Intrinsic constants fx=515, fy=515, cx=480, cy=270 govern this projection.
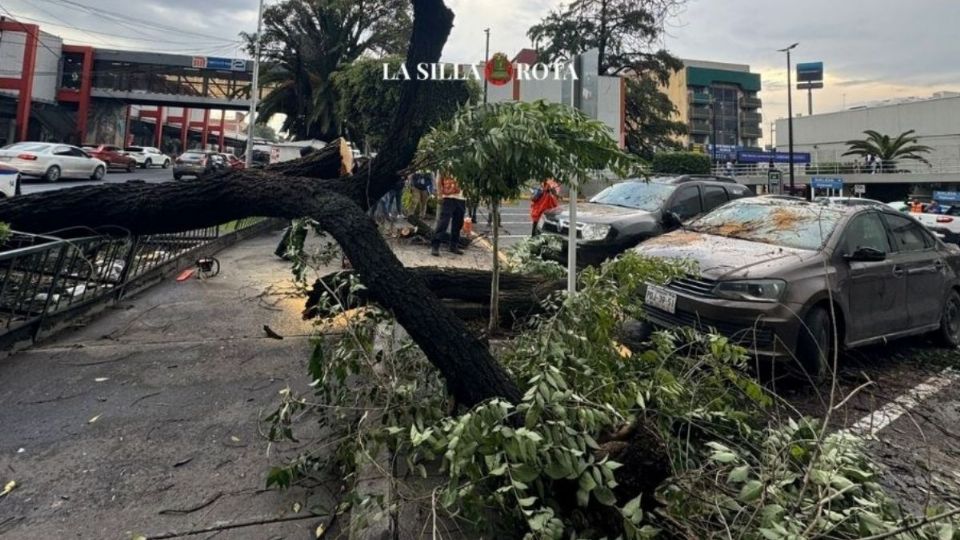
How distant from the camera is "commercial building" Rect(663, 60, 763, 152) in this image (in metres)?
76.9

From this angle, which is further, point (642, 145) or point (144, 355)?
point (642, 145)

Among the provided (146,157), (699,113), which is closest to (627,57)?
(146,157)

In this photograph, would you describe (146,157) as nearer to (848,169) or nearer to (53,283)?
(53,283)

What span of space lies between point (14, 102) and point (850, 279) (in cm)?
4074

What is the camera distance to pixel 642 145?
33969 millimetres

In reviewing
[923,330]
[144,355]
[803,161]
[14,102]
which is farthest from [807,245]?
[803,161]

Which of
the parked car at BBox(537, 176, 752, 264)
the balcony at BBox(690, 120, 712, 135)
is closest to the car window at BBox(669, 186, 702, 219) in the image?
the parked car at BBox(537, 176, 752, 264)

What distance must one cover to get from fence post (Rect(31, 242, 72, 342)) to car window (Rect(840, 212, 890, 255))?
21.9 feet

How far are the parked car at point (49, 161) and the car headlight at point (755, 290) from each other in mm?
23508

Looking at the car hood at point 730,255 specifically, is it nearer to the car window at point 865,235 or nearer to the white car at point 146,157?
the car window at point 865,235

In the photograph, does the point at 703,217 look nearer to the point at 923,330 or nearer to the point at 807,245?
the point at 807,245

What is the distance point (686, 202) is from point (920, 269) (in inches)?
138

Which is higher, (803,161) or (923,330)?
(803,161)

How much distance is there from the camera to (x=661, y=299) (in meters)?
4.28
